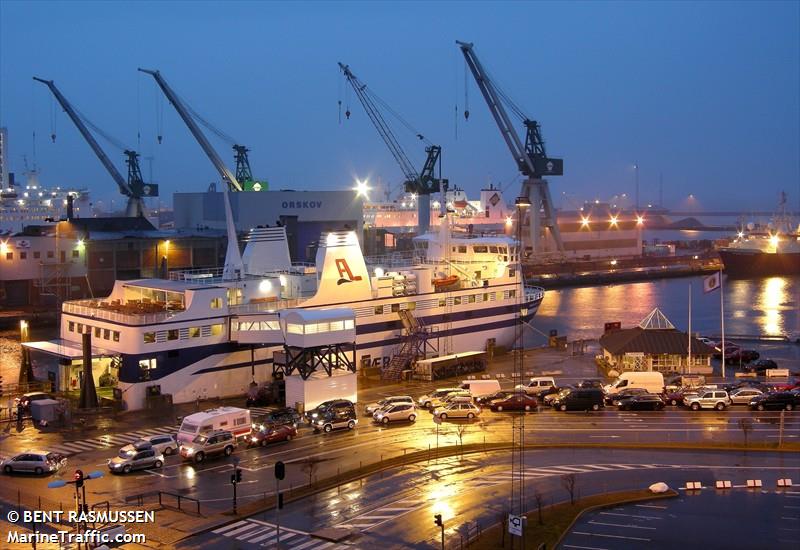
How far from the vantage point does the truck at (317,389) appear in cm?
1739

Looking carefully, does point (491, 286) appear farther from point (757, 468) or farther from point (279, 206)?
point (279, 206)

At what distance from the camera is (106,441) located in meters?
15.4

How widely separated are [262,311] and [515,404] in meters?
5.82

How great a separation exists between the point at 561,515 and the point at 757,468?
13.1 ft

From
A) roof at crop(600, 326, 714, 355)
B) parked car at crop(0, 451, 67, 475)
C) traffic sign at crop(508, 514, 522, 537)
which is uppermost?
roof at crop(600, 326, 714, 355)

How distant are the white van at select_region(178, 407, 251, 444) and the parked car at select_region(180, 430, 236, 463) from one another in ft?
0.41

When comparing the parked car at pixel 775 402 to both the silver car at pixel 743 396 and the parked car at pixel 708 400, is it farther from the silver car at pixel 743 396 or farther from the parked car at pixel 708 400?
the parked car at pixel 708 400

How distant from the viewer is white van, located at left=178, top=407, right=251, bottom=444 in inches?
567

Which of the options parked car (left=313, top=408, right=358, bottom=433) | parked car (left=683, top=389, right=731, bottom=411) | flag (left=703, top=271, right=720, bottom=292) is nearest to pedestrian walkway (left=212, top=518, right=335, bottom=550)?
parked car (left=313, top=408, right=358, bottom=433)

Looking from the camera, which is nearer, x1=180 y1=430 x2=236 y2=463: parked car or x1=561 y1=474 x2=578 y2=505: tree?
x1=561 y1=474 x2=578 y2=505: tree

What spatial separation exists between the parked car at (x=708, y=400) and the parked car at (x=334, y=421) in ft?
21.5

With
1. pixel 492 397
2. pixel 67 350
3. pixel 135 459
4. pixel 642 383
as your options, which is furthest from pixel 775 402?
pixel 67 350

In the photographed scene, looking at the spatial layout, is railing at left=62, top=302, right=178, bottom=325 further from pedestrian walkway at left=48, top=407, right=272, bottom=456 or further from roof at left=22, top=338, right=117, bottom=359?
pedestrian walkway at left=48, top=407, right=272, bottom=456

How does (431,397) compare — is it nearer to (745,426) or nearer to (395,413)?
(395,413)
